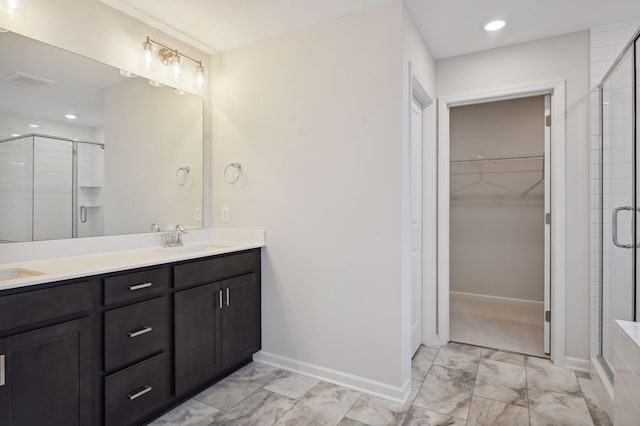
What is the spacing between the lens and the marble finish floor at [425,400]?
6.45ft

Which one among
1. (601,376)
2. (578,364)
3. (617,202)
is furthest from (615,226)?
(578,364)

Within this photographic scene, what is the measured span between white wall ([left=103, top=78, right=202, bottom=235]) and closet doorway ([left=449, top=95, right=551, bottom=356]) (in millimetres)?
2993

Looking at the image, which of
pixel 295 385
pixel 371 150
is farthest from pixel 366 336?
pixel 371 150

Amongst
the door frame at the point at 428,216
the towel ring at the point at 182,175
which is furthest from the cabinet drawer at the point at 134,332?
the door frame at the point at 428,216

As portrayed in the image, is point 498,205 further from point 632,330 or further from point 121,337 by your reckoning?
point 121,337

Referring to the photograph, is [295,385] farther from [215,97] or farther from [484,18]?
[484,18]

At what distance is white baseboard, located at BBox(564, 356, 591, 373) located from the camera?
2549mm

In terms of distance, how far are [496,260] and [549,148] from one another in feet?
6.43

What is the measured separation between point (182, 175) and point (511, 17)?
2613mm

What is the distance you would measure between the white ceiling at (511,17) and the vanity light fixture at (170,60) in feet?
5.46

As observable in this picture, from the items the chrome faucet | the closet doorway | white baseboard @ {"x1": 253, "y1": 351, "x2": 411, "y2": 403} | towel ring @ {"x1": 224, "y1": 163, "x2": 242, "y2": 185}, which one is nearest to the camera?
white baseboard @ {"x1": 253, "y1": 351, "x2": 411, "y2": 403}

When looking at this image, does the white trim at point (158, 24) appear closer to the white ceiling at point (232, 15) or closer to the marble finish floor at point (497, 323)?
the white ceiling at point (232, 15)

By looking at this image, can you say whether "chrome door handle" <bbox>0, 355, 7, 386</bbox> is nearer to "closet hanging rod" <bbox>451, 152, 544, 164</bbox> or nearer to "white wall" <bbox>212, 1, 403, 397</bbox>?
"white wall" <bbox>212, 1, 403, 397</bbox>

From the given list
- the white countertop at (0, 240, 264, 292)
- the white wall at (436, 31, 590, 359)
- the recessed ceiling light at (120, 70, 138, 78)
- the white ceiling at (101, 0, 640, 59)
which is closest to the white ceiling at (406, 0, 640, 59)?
the white ceiling at (101, 0, 640, 59)
